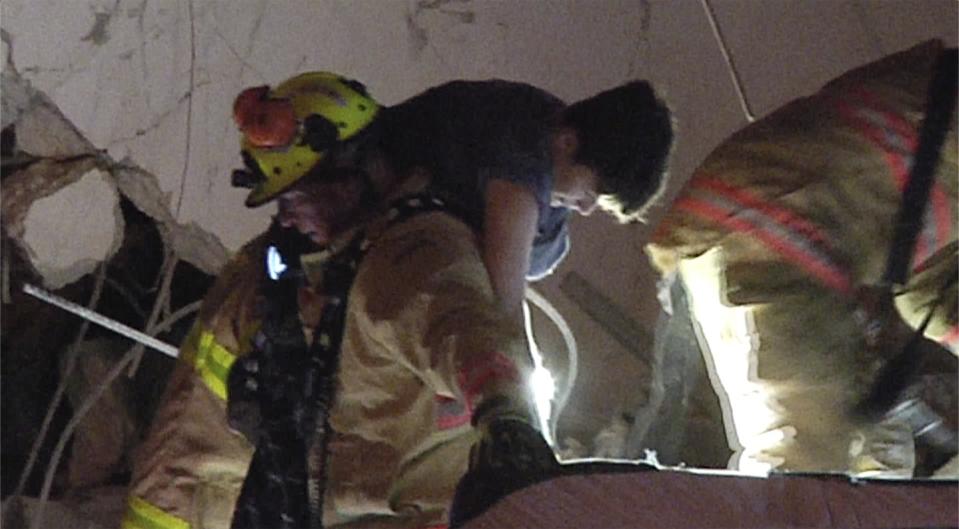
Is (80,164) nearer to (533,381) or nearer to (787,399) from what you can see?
(533,381)

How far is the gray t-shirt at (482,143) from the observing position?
2.86 ft

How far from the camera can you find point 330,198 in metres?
0.97

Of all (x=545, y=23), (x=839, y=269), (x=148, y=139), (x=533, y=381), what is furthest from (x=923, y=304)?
(x=148, y=139)

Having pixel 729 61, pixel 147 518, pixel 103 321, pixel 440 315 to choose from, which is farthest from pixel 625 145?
pixel 103 321

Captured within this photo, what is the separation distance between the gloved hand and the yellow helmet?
294mm

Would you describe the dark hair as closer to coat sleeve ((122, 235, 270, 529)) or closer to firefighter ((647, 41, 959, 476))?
firefighter ((647, 41, 959, 476))

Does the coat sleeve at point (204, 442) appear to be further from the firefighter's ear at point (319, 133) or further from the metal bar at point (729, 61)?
the metal bar at point (729, 61)

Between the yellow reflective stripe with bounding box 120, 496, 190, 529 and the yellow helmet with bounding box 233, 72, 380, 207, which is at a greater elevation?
the yellow helmet with bounding box 233, 72, 380, 207

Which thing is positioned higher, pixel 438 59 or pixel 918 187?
pixel 438 59

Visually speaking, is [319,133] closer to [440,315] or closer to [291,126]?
[291,126]

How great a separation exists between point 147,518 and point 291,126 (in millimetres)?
336

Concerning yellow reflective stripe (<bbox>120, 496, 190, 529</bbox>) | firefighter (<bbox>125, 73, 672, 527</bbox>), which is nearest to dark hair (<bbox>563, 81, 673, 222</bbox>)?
firefighter (<bbox>125, 73, 672, 527</bbox>)

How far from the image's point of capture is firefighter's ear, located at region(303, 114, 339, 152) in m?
0.94

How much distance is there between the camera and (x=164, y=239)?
4.36 feet
